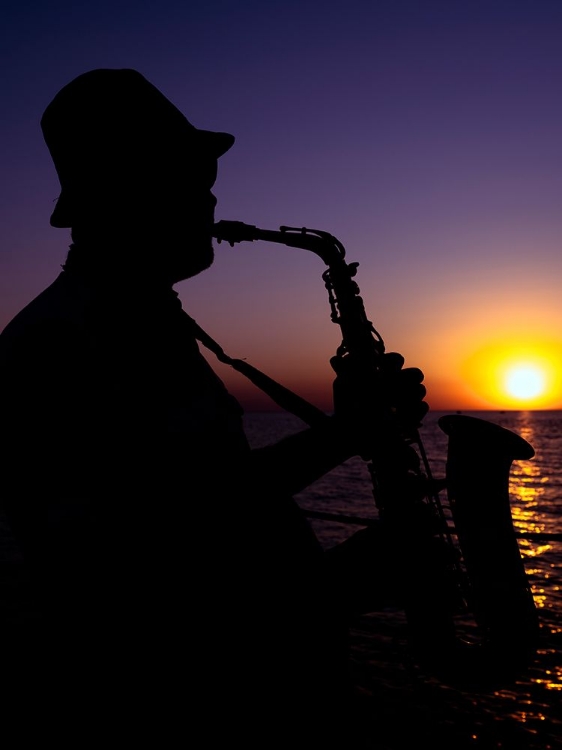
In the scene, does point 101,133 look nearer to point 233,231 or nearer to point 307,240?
point 233,231

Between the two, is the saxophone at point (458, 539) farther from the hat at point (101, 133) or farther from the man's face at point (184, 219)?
the hat at point (101, 133)

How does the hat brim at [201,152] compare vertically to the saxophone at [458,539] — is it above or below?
above

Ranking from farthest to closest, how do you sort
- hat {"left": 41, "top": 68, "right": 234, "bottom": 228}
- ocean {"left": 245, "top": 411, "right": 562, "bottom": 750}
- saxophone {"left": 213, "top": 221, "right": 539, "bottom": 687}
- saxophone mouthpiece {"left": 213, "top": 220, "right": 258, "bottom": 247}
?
ocean {"left": 245, "top": 411, "right": 562, "bottom": 750} < saxophone mouthpiece {"left": 213, "top": 220, "right": 258, "bottom": 247} < saxophone {"left": 213, "top": 221, "right": 539, "bottom": 687} < hat {"left": 41, "top": 68, "right": 234, "bottom": 228}

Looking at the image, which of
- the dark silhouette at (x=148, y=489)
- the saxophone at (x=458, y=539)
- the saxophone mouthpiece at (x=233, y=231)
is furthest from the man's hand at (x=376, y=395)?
the saxophone mouthpiece at (x=233, y=231)

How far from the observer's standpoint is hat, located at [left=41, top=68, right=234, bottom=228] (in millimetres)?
1462

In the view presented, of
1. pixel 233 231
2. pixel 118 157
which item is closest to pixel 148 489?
pixel 118 157

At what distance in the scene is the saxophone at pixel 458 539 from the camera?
2383 millimetres

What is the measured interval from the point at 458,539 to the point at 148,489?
2034 millimetres

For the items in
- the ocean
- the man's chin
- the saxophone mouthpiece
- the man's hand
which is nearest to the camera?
the man's chin

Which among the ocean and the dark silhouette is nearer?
the dark silhouette

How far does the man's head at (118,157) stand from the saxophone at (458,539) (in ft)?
3.22

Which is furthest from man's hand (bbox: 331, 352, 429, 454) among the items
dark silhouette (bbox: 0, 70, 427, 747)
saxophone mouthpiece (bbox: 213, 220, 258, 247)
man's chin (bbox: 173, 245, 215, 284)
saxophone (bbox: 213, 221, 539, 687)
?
saxophone mouthpiece (bbox: 213, 220, 258, 247)

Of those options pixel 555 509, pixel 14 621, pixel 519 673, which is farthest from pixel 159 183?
pixel 555 509

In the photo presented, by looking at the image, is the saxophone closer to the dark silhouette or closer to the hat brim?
the dark silhouette
